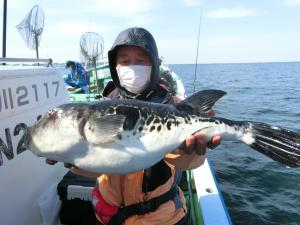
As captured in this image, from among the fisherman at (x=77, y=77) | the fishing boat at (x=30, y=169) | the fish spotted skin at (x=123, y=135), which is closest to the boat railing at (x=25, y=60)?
the fishing boat at (x=30, y=169)

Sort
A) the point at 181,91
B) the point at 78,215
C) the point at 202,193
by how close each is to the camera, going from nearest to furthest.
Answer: the point at 78,215, the point at 202,193, the point at 181,91

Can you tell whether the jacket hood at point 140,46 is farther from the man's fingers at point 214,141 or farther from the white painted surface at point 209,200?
the white painted surface at point 209,200

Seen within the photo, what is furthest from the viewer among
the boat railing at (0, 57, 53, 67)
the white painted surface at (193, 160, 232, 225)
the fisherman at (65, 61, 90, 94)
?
the fisherman at (65, 61, 90, 94)

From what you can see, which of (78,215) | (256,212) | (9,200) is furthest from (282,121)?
(9,200)

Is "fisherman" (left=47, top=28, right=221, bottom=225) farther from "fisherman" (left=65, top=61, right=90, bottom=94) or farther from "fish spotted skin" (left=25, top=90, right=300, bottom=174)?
"fisherman" (left=65, top=61, right=90, bottom=94)

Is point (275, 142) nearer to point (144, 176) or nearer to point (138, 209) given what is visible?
point (144, 176)

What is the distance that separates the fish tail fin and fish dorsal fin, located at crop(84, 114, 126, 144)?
3.17ft

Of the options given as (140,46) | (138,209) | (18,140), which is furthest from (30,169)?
(140,46)

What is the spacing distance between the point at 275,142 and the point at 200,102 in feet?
2.00

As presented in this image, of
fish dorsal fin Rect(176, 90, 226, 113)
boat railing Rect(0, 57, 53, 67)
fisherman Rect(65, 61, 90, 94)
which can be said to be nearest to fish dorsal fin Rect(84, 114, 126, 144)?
fish dorsal fin Rect(176, 90, 226, 113)

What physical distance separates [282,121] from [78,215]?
43.8 ft

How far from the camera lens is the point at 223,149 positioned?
1139cm

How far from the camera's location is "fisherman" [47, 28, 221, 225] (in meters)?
2.69

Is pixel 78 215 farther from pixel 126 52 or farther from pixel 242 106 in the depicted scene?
pixel 242 106
